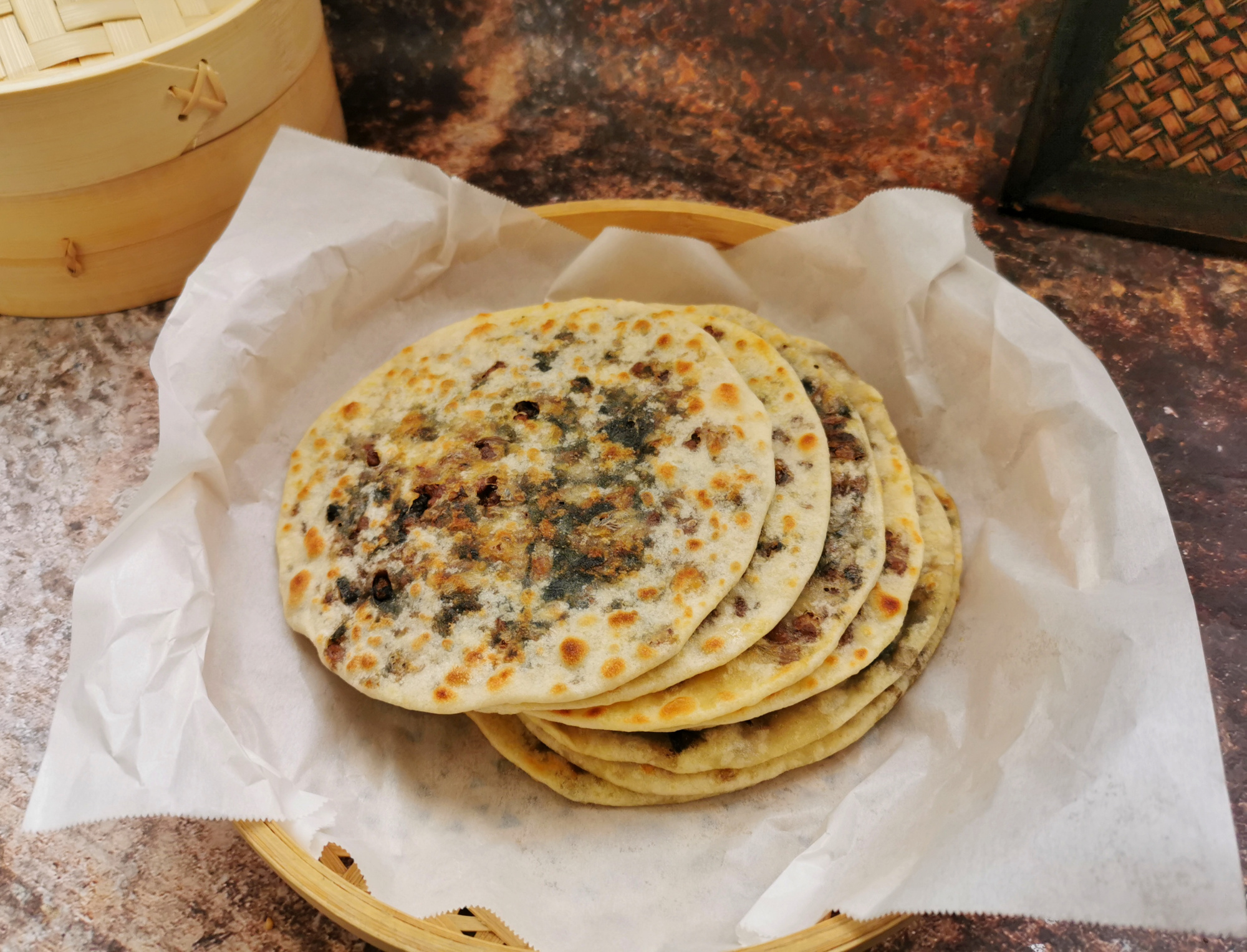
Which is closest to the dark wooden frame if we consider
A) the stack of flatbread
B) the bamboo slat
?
the stack of flatbread

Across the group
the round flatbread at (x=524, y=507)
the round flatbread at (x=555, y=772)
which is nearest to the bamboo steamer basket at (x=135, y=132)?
the round flatbread at (x=524, y=507)

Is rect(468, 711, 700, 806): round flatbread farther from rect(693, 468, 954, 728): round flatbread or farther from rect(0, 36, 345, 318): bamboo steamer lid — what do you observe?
rect(0, 36, 345, 318): bamboo steamer lid

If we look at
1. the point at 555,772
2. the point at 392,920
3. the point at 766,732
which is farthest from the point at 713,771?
the point at 392,920

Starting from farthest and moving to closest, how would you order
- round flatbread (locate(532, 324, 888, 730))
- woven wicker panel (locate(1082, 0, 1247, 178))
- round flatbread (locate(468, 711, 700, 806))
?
woven wicker panel (locate(1082, 0, 1247, 178)), round flatbread (locate(468, 711, 700, 806)), round flatbread (locate(532, 324, 888, 730))

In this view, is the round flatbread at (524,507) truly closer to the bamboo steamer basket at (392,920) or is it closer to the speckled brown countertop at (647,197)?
the bamboo steamer basket at (392,920)

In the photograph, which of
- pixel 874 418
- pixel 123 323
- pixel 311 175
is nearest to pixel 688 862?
pixel 874 418

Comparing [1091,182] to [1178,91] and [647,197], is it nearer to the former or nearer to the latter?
[1178,91]
